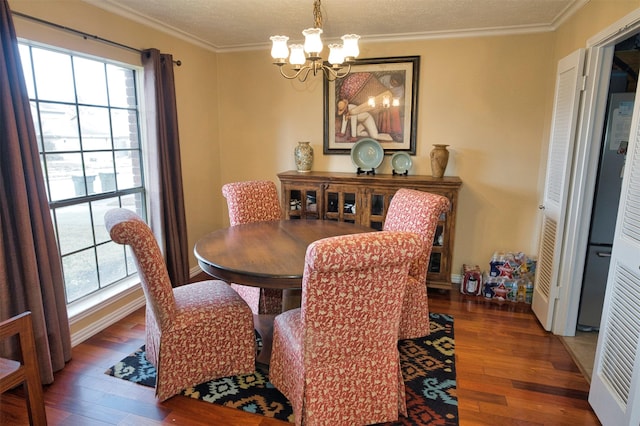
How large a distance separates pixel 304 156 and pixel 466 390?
8.27 ft

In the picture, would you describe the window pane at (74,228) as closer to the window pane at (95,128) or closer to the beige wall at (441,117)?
the window pane at (95,128)

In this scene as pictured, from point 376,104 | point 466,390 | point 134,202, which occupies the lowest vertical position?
point 466,390

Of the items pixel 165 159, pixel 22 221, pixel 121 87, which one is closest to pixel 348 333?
pixel 22 221

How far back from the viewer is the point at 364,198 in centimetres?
346

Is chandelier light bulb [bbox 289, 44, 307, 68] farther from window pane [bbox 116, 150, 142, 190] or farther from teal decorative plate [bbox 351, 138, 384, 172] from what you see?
window pane [bbox 116, 150, 142, 190]

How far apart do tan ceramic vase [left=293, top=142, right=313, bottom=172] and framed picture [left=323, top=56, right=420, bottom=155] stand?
28 cm

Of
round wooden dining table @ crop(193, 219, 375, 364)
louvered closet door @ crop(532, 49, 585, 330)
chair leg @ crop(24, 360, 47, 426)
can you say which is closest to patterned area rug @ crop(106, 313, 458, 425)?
round wooden dining table @ crop(193, 219, 375, 364)

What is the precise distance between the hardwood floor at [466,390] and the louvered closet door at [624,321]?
0.73ft

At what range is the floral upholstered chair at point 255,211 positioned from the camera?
115 inches

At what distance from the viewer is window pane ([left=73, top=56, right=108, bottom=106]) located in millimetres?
2682

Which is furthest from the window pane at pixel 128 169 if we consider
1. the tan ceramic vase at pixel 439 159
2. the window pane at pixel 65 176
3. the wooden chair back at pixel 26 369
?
the tan ceramic vase at pixel 439 159

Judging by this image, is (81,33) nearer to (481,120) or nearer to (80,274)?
(80,274)

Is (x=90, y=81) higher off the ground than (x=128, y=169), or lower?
higher

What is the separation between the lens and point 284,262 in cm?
200
